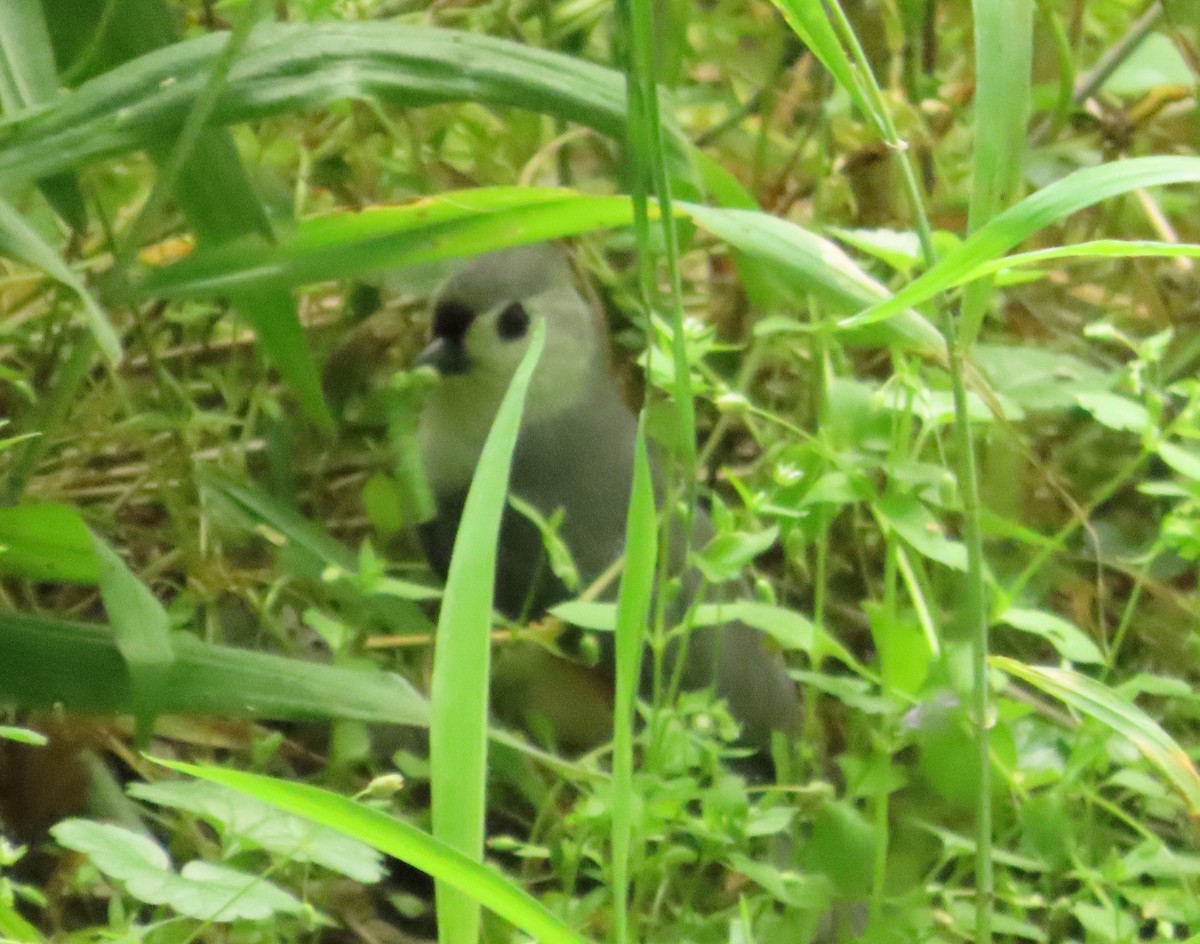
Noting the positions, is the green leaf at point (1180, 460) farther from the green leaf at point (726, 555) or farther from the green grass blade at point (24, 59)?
the green grass blade at point (24, 59)

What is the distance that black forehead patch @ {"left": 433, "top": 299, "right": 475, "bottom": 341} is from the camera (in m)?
1.71

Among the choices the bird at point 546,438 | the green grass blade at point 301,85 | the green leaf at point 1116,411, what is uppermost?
the green grass blade at point 301,85

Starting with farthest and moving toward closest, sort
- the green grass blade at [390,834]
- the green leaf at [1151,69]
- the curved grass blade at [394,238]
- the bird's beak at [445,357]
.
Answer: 1. the bird's beak at [445,357]
2. the green leaf at [1151,69]
3. the curved grass blade at [394,238]
4. the green grass blade at [390,834]

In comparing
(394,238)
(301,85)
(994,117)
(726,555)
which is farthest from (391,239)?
(994,117)

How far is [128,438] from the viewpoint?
141 centimetres

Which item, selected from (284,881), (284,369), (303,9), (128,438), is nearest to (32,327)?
(128,438)

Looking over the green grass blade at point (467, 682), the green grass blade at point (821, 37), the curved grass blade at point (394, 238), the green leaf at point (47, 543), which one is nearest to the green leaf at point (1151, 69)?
the curved grass blade at point (394, 238)

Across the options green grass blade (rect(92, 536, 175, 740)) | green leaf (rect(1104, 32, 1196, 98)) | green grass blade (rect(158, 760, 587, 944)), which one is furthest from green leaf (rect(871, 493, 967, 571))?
green leaf (rect(1104, 32, 1196, 98))

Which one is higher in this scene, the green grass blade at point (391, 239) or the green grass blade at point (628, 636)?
the green grass blade at point (391, 239)

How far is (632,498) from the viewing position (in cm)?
77

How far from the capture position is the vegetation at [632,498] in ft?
2.62

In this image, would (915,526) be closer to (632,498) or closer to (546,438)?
(632,498)

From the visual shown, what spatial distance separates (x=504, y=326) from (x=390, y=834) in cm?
116

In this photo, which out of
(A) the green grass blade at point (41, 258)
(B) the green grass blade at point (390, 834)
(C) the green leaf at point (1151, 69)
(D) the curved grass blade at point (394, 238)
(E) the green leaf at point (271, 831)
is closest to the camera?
(B) the green grass blade at point (390, 834)
